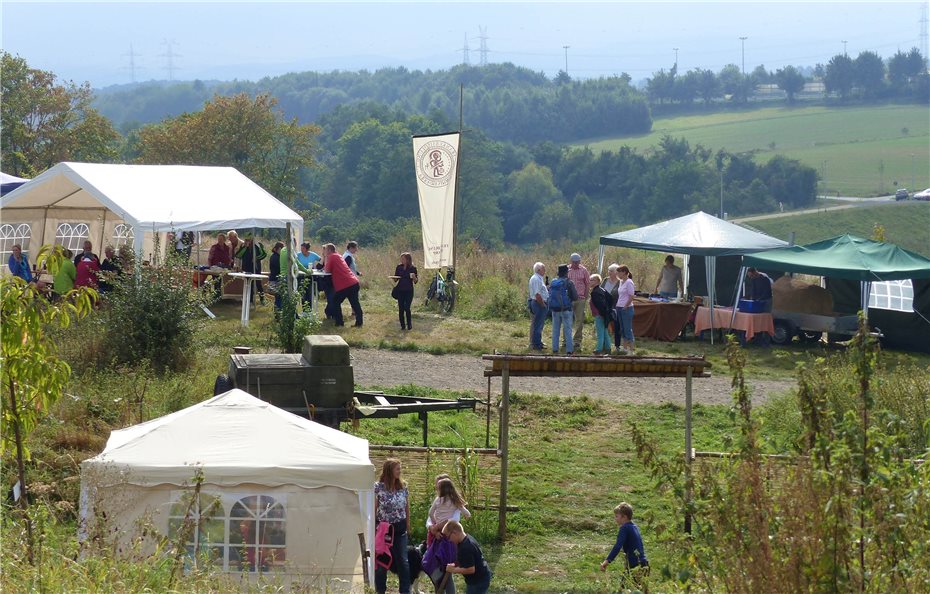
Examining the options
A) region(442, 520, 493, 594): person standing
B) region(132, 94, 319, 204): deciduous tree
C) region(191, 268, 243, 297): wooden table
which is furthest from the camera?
region(132, 94, 319, 204): deciduous tree

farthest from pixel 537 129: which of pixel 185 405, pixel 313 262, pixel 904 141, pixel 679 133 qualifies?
pixel 185 405

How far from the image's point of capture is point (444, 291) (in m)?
22.5

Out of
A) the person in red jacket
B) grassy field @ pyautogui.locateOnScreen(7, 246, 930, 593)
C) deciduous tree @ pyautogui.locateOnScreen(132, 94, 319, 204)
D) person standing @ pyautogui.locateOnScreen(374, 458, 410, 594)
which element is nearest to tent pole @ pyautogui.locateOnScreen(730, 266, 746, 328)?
grassy field @ pyautogui.locateOnScreen(7, 246, 930, 593)

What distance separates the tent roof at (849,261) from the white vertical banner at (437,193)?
5.52 meters

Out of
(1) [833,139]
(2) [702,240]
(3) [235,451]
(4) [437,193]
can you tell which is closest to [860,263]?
(2) [702,240]

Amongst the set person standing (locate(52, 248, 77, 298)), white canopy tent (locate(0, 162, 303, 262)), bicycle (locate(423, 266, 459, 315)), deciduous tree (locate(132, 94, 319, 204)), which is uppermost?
deciduous tree (locate(132, 94, 319, 204))

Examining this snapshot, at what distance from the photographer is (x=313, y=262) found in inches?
858

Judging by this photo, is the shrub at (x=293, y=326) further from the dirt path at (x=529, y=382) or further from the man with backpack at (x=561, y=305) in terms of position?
the man with backpack at (x=561, y=305)

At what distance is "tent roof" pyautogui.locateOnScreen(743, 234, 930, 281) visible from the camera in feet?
63.5

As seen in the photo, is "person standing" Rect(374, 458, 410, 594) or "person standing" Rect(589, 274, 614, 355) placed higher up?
"person standing" Rect(589, 274, 614, 355)

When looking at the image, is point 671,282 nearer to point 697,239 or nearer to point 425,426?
point 697,239

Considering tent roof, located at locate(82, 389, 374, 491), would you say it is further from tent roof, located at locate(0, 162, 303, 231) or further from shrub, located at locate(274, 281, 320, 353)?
tent roof, located at locate(0, 162, 303, 231)

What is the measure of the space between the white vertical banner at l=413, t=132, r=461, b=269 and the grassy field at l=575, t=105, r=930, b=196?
7477 cm

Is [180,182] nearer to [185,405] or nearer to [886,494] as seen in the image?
[185,405]
